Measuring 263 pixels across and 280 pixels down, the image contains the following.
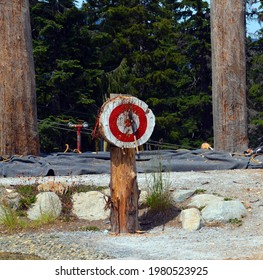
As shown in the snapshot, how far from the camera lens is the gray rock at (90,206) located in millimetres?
9977

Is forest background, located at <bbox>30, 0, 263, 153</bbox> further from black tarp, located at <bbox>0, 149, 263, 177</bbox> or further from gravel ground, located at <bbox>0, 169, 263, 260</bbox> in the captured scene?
gravel ground, located at <bbox>0, 169, 263, 260</bbox>

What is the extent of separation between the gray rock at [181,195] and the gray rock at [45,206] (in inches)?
59.8

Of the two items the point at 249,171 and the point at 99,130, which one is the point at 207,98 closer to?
the point at 249,171

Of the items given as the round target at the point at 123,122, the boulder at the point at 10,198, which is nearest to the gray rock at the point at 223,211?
the round target at the point at 123,122

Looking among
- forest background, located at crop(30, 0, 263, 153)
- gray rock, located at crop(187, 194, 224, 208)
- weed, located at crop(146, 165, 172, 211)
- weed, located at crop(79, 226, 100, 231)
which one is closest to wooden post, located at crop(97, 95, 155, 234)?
weed, located at crop(79, 226, 100, 231)

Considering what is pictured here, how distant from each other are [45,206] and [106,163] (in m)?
2.77

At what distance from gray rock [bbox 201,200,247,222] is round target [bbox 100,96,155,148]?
4.16 feet

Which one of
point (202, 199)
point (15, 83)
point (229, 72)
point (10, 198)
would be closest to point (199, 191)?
point (202, 199)

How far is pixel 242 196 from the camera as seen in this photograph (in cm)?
1012

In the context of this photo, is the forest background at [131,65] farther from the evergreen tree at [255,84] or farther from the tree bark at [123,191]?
the tree bark at [123,191]

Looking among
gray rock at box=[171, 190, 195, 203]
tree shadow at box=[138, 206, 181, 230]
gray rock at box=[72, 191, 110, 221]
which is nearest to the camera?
tree shadow at box=[138, 206, 181, 230]

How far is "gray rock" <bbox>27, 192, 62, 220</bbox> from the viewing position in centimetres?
979

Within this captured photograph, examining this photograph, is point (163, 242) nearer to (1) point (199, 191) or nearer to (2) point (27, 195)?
(1) point (199, 191)

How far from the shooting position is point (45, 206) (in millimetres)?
9914
